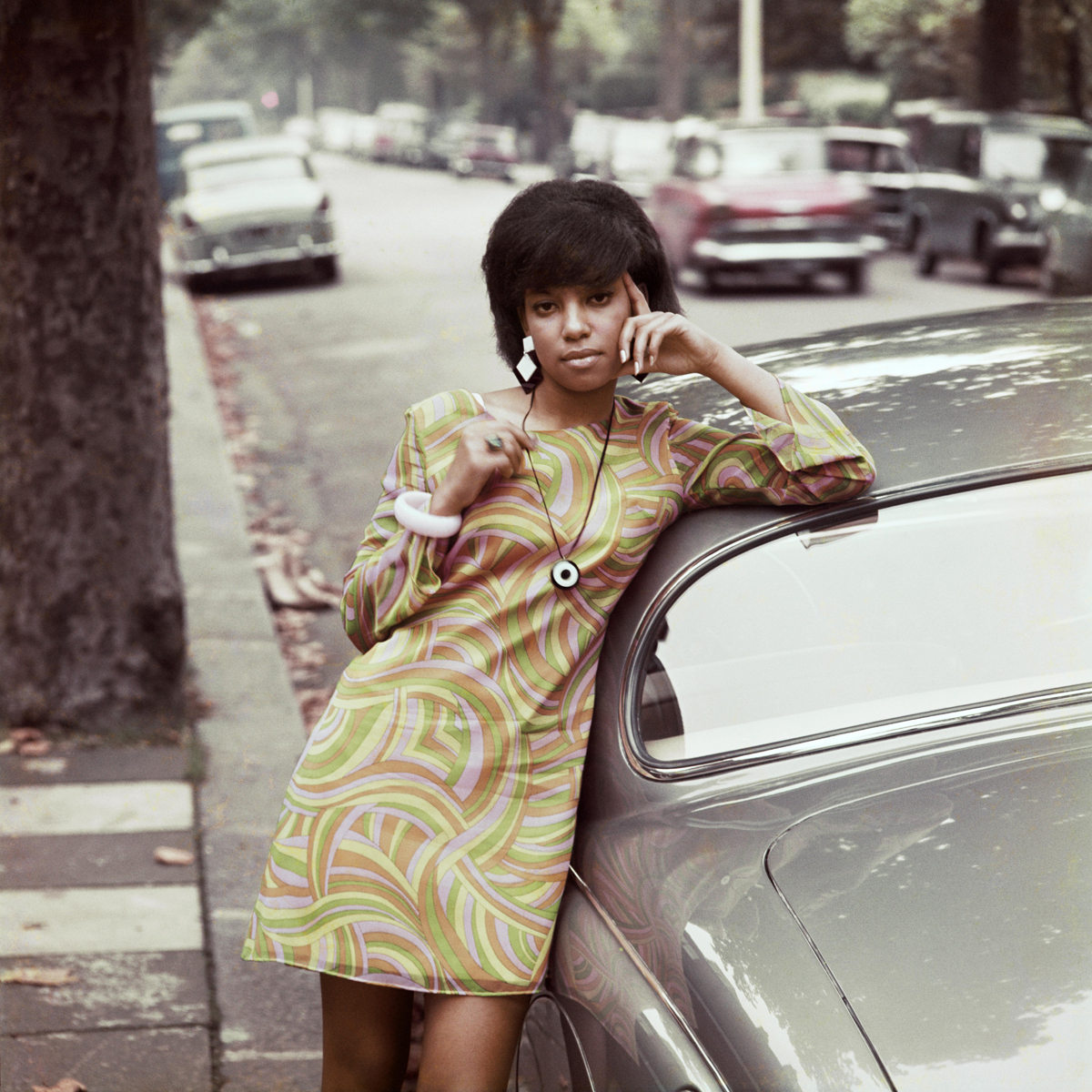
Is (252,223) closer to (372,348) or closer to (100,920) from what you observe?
(372,348)

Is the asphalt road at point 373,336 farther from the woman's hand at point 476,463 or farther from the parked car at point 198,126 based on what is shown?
the parked car at point 198,126

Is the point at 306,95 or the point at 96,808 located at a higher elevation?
the point at 306,95

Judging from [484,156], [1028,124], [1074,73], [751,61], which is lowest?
[484,156]

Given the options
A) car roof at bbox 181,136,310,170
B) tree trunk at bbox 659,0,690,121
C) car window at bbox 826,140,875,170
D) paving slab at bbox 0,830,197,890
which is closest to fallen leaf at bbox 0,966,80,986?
paving slab at bbox 0,830,197,890

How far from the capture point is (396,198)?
33000 mm

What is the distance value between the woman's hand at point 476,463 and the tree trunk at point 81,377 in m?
3.32

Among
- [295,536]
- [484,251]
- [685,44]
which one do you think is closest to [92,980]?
[484,251]

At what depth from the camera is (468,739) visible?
2328 mm

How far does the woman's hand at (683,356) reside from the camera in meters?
2.37

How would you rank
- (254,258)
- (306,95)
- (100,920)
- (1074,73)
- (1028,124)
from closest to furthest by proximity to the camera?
(100,920) < (254,258) < (1028,124) < (1074,73) < (306,95)

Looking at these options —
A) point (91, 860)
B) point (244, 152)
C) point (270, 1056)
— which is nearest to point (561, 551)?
point (270, 1056)

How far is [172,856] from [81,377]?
1.63 meters

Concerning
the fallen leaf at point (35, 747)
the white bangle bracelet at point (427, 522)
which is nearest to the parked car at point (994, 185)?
the fallen leaf at point (35, 747)

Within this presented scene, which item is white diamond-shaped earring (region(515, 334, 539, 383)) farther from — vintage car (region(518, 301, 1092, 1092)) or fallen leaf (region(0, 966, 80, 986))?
fallen leaf (region(0, 966, 80, 986))
